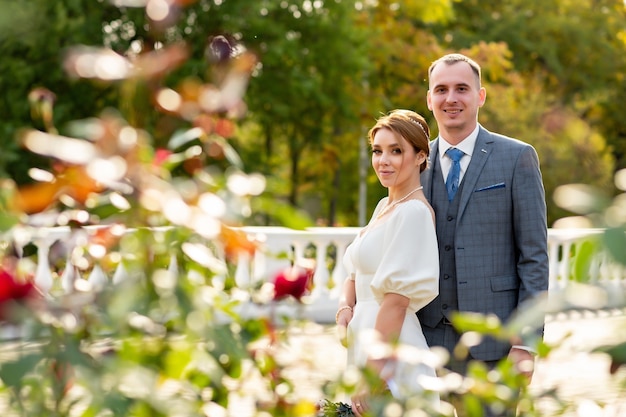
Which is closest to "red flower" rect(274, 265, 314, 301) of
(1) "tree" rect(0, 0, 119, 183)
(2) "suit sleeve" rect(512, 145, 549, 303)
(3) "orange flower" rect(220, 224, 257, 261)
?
(3) "orange flower" rect(220, 224, 257, 261)

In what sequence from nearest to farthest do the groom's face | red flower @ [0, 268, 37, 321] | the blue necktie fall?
red flower @ [0, 268, 37, 321] < the groom's face < the blue necktie

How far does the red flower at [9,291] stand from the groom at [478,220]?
9.21 ft

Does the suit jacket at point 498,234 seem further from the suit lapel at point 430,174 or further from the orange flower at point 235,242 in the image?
the orange flower at point 235,242

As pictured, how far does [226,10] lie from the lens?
83.6ft

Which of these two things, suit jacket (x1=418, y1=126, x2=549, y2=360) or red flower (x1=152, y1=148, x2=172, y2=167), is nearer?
red flower (x1=152, y1=148, x2=172, y2=167)

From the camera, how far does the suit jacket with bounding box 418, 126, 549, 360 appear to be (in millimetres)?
4062

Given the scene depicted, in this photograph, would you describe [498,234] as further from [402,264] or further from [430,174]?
[402,264]

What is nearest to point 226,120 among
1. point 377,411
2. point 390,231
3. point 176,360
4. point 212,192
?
point 212,192

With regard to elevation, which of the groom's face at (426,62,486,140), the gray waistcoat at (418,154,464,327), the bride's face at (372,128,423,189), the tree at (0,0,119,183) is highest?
the tree at (0,0,119,183)

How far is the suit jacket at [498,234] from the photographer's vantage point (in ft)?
13.3

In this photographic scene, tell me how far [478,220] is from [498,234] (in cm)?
10

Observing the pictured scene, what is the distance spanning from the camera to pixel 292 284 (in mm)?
1791

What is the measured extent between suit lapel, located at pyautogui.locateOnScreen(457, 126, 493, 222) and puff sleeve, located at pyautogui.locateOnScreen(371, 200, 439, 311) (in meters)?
0.26

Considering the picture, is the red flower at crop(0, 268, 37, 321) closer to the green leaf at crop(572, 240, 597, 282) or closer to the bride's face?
the green leaf at crop(572, 240, 597, 282)
